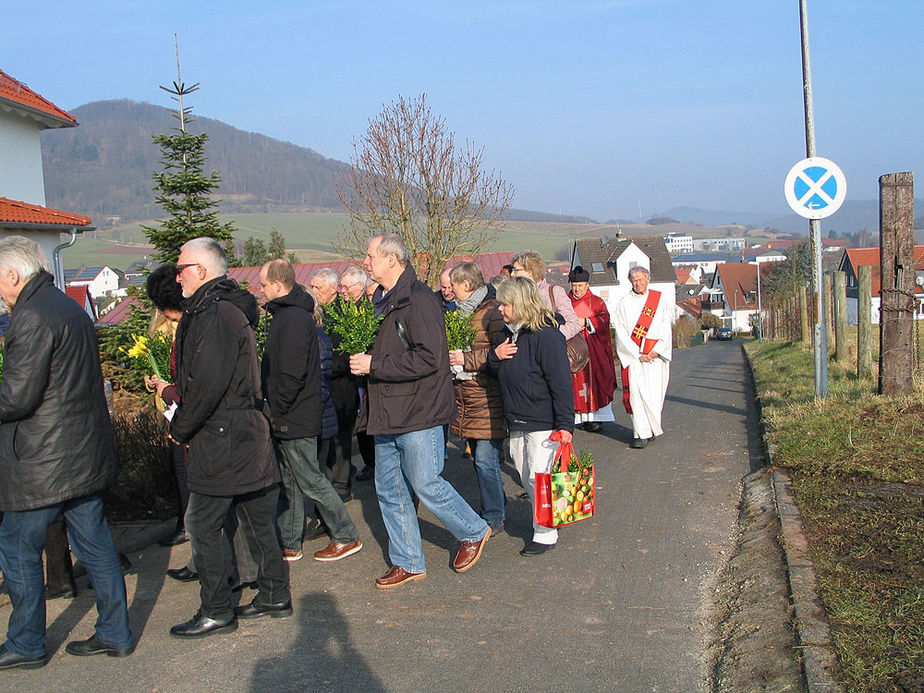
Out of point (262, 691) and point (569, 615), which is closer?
point (262, 691)

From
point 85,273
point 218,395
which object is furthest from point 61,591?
point 85,273

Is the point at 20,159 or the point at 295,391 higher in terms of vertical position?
the point at 20,159

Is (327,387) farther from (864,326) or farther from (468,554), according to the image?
(864,326)

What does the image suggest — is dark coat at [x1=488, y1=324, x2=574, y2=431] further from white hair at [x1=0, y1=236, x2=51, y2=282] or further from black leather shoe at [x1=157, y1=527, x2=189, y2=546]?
white hair at [x1=0, y1=236, x2=51, y2=282]

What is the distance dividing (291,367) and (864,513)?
4.03 metres

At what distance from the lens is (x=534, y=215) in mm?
161750

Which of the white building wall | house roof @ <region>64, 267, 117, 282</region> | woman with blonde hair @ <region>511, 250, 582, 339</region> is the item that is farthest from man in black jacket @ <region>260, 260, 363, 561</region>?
house roof @ <region>64, 267, 117, 282</region>

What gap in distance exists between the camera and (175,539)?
22.0 ft

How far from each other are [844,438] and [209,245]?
5.80 metres

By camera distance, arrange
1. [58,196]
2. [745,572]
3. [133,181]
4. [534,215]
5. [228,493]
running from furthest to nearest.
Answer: [133,181], [58,196], [534,215], [745,572], [228,493]

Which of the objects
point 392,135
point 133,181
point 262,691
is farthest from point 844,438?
point 133,181

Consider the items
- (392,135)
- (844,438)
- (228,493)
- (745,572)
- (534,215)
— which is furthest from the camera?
(534,215)

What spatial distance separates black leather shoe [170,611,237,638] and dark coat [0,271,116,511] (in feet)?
3.15

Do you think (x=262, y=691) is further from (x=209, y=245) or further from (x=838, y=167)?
(x=838, y=167)
